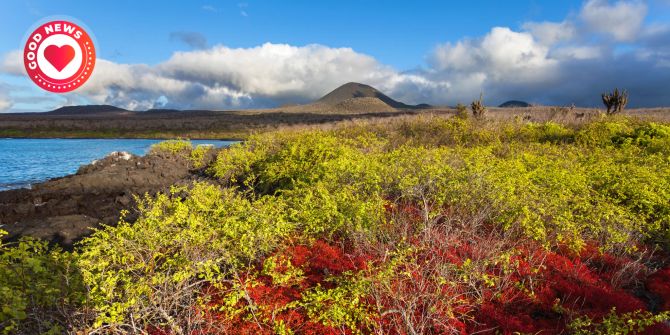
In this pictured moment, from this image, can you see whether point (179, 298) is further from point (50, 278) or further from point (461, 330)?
point (461, 330)

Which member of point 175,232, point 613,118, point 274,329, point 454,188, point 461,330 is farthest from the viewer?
point 613,118

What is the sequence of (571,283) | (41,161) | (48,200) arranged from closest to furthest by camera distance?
(571,283) < (48,200) < (41,161)

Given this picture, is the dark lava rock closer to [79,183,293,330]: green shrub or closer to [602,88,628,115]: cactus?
[79,183,293,330]: green shrub

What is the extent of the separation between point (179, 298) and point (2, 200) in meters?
16.3

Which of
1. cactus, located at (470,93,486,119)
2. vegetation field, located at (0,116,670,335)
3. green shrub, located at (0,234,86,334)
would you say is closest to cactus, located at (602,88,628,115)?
cactus, located at (470,93,486,119)

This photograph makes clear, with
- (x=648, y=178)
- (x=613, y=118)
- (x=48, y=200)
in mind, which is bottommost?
(x=48, y=200)

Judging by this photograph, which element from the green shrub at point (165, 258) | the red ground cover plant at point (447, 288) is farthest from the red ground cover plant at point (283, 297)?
the green shrub at point (165, 258)

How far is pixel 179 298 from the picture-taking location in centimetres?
505

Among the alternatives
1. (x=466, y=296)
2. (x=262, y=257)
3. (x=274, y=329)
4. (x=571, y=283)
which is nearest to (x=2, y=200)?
(x=262, y=257)

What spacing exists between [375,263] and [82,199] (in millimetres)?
13878

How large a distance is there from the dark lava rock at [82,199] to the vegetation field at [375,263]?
106 inches

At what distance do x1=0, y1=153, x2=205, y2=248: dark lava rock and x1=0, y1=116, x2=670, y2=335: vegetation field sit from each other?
2.68 metres

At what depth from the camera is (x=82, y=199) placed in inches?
607

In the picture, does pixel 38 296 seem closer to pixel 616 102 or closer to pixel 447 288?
pixel 447 288
